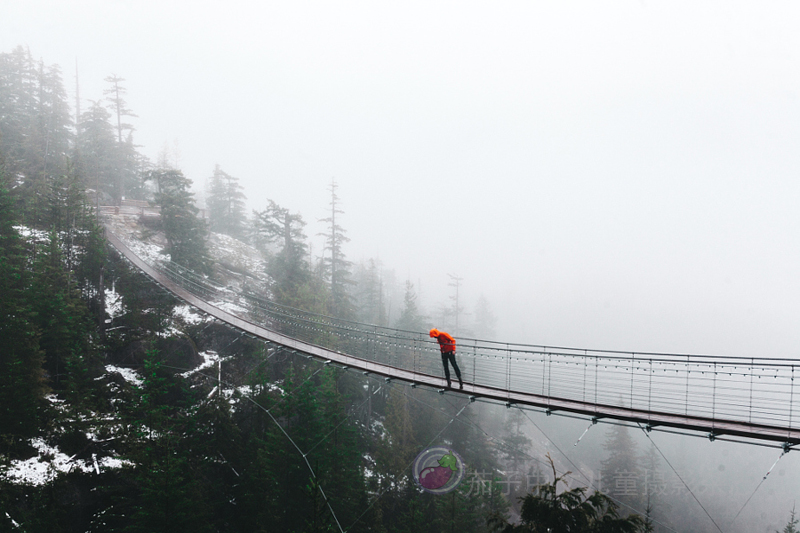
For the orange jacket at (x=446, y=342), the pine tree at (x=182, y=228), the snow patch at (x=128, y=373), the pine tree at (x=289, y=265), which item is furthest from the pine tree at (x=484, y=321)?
the orange jacket at (x=446, y=342)

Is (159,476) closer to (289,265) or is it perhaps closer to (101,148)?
(289,265)

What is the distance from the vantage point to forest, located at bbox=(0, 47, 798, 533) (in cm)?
1098

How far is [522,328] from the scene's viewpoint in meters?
119

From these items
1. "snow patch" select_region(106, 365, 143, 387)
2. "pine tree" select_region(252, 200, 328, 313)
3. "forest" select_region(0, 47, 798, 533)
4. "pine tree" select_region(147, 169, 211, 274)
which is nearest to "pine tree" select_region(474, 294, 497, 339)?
"forest" select_region(0, 47, 798, 533)

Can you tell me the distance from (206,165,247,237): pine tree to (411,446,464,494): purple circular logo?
31.5 meters

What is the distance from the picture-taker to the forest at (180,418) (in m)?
11.0

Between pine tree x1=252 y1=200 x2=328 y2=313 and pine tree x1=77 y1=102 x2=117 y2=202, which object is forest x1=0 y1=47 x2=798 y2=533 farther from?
pine tree x1=77 y1=102 x2=117 y2=202

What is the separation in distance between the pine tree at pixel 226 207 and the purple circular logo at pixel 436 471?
31497 mm

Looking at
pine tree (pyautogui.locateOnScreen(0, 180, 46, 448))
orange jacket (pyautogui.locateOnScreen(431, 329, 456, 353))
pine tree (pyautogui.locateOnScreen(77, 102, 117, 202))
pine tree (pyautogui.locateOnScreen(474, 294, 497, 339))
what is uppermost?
pine tree (pyautogui.locateOnScreen(77, 102, 117, 202))

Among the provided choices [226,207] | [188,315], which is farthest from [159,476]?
[226,207]

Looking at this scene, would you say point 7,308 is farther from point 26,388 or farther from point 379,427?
point 379,427

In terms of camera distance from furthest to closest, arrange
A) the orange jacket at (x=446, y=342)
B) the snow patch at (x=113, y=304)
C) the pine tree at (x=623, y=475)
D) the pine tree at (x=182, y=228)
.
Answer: the pine tree at (x=623, y=475)
the pine tree at (x=182, y=228)
the snow patch at (x=113, y=304)
the orange jacket at (x=446, y=342)

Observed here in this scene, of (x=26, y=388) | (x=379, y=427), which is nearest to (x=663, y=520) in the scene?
(x=379, y=427)

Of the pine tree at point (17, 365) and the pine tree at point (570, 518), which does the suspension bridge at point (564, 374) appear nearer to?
the pine tree at point (570, 518)
